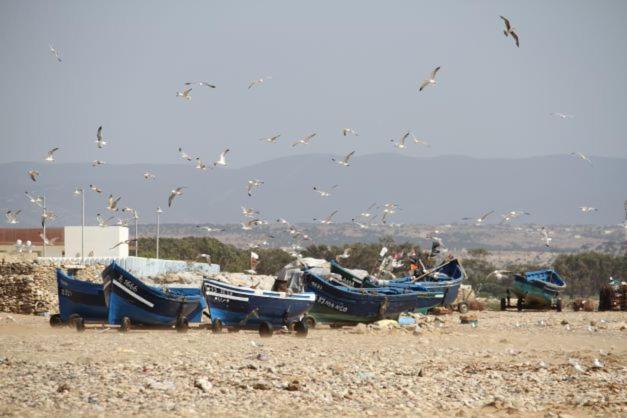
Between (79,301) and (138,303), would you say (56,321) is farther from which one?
(138,303)

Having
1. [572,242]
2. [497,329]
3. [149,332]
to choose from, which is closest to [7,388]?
[149,332]

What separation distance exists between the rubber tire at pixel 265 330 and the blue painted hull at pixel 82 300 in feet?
12.4

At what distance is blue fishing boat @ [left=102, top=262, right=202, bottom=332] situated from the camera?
2641 cm

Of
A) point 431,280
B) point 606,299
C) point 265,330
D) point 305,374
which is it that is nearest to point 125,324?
point 265,330

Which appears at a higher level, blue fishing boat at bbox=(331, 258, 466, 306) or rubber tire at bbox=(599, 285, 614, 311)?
blue fishing boat at bbox=(331, 258, 466, 306)

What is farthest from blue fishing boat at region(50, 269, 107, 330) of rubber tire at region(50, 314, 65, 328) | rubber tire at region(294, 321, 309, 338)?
rubber tire at region(294, 321, 309, 338)

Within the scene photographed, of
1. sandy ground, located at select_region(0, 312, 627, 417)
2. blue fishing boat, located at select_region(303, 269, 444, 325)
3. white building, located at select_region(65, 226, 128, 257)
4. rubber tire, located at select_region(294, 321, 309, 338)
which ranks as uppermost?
white building, located at select_region(65, 226, 128, 257)

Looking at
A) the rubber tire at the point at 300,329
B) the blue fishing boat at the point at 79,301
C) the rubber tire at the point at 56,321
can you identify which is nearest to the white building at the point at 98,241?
the rubber tire at the point at 56,321

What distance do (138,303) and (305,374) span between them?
845cm

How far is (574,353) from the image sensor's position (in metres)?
23.5

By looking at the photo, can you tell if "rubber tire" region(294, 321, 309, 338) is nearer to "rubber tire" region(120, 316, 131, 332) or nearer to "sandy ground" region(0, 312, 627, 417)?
"sandy ground" region(0, 312, 627, 417)

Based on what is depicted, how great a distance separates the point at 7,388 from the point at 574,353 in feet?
36.9

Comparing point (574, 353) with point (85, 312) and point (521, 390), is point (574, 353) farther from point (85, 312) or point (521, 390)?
point (85, 312)

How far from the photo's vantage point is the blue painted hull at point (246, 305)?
2638 cm
